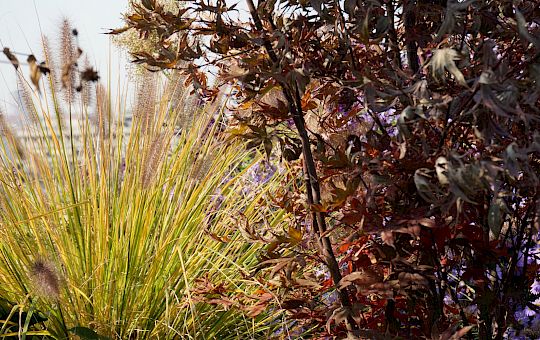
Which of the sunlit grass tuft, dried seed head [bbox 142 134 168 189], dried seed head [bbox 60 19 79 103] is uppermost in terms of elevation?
dried seed head [bbox 60 19 79 103]

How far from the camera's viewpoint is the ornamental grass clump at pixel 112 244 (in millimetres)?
2090

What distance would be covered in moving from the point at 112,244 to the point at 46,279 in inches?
28.3

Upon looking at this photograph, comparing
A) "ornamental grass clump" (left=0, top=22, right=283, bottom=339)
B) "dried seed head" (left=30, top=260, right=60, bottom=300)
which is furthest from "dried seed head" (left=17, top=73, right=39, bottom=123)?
"dried seed head" (left=30, top=260, right=60, bottom=300)

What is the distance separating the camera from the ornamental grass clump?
2090 millimetres

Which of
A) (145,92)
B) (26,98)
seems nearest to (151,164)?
(145,92)

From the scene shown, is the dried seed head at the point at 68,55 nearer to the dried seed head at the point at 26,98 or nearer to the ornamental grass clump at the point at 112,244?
the ornamental grass clump at the point at 112,244

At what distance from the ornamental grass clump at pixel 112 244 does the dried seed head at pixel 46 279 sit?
256mm

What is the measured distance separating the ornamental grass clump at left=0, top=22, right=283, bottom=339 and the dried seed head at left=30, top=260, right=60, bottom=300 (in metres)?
0.26

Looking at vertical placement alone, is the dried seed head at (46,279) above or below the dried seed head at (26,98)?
below

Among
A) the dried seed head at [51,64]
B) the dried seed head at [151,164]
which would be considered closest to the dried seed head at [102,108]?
the dried seed head at [51,64]

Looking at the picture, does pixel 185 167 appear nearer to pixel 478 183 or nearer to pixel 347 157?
pixel 347 157

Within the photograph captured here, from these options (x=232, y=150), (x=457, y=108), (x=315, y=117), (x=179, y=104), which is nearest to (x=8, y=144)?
(x=179, y=104)

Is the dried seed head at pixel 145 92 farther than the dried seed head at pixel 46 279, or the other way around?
the dried seed head at pixel 145 92

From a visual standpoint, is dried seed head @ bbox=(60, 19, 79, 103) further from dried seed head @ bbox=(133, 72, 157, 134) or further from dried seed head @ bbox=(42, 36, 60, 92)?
dried seed head @ bbox=(133, 72, 157, 134)
